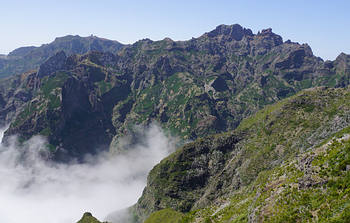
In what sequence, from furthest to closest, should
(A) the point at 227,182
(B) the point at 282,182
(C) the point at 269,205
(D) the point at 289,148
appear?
(A) the point at 227,182 < (D) the point at 289,148 < (B) the point at 282,182 < (C) the point at 269,205

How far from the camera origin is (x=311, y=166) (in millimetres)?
63000

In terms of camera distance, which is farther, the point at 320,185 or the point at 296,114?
the point at 296,114

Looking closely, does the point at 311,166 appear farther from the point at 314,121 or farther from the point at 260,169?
the point at 314,121

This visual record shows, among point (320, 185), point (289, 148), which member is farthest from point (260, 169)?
point (320, 185)

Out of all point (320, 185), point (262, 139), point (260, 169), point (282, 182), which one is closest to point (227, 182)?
point (260, 169)

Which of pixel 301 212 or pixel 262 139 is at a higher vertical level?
pixel 262 139

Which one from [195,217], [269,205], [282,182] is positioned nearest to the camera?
[269,205]

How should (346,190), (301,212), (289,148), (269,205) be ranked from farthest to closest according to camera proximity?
(289,148)
(269,205)
(301,212)
(346,190)

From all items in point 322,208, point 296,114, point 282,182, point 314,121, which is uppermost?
point 296,114

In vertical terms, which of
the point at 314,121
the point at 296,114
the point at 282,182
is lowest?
the point at 282,182

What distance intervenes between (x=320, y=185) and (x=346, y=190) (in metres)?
7.77

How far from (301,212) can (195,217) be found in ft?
233

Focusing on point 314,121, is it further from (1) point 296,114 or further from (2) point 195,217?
(2) point 195,217

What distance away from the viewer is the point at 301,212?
51.4m
